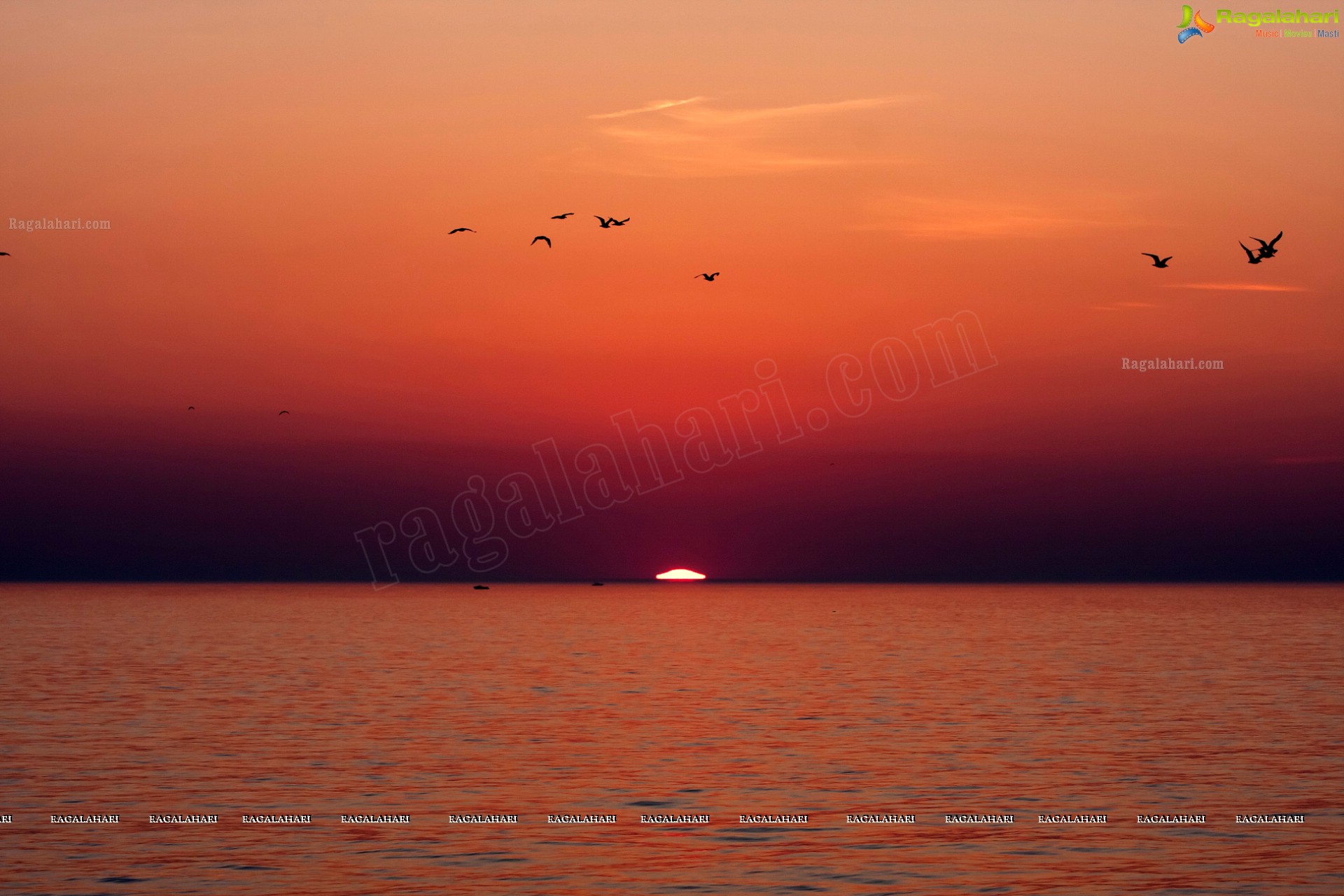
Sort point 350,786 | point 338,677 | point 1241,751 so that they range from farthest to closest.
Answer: point 338,677
point 1241,751
point 350,786

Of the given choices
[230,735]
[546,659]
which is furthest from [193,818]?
[546,659]

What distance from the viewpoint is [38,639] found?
124938 millimetres

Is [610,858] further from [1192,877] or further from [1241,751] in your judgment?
[1241,751]

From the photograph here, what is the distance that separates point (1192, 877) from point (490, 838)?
52.7 feet

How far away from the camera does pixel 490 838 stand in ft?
110

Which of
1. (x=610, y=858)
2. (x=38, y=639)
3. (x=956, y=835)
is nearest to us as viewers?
(x=610, y=858)

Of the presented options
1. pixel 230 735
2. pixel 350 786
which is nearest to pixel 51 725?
pixel 230 735

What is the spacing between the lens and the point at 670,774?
138 feet

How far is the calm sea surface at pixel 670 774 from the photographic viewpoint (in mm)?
30469

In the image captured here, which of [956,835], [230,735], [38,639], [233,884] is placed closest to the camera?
[233,884]

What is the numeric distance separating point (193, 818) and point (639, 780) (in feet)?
41.7

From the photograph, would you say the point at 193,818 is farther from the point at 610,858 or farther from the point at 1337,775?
the point at 1337,775

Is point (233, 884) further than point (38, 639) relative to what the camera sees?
No

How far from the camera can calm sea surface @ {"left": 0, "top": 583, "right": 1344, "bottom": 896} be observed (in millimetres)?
30469
